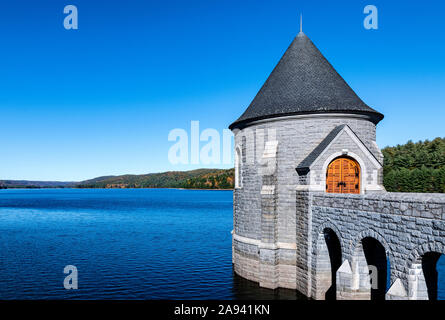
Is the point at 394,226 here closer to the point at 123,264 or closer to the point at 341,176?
the point at 341,176

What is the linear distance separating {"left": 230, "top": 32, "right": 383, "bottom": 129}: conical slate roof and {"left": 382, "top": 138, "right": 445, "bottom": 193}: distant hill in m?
51.3

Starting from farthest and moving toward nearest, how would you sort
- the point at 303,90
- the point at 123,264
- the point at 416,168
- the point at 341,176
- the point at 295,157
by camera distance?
the point at 416,168
the point at 123,264
the point at 303,90
the point at 295,157
the point at 341,176

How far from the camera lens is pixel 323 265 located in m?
16.0

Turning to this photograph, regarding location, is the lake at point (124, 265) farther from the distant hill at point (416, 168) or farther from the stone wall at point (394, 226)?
the distant hill at point (416, 168)

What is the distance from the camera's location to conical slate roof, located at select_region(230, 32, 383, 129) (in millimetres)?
17703

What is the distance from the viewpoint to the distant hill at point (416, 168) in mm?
61156

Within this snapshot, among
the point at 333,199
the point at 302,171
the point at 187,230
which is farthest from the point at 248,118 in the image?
the point at 187,230

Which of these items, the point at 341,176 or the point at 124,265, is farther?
the point at 124,265

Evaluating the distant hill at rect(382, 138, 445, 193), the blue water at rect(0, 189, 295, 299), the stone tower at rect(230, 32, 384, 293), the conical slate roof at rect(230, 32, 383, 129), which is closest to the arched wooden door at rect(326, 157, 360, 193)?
the stone tower at rect(230, 32, 384, 293)

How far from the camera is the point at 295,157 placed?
58.5ft

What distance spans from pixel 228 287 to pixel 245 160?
7.52 m

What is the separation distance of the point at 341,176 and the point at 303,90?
17.0 feet

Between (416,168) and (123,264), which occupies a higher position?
(416,168)

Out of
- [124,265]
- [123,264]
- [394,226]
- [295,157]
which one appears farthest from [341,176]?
[123,264]
